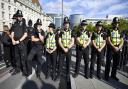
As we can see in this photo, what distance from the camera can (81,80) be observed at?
7.45 m

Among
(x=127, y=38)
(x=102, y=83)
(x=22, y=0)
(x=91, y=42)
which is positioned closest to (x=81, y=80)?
(x=102, y=83)

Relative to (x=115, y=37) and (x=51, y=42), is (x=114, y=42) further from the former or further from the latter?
(x=51, y=42)

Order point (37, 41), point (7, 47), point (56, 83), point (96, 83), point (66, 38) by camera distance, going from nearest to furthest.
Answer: point (96, 83) < point (56, 83) < point (66, 38) < point (37, 41) < point (7, 47)

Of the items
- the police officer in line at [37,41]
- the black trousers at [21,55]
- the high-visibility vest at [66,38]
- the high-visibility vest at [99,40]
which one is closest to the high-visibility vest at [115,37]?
the high-visibility vest at [99,40]

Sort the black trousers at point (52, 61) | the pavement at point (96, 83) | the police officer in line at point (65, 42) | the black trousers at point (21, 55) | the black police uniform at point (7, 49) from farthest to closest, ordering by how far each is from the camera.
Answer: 1. the black police uniform at point (7, 49)
2. the black trousers at point (21, 55)
3. the black trousers at point (52, 61)
4. the police officer in line at point (65, 42)
5. the pavement at point (96, 83)

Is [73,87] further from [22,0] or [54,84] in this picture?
[22,0]

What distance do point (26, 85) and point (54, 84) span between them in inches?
35.4

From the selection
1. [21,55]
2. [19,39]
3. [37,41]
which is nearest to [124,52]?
[37,41]

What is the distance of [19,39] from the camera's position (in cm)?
783

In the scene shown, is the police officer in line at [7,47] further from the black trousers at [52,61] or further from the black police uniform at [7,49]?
the black trousers at [52,61]

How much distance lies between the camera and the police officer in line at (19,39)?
7.74 m

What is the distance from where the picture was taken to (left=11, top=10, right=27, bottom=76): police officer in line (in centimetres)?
774

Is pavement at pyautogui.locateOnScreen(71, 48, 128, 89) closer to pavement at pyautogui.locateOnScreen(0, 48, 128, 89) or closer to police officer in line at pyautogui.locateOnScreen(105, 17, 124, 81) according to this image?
pavement at pyautogui.locateOnScreen(0, 48, 128, 89)

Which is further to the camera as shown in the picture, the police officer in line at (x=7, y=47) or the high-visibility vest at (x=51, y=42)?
the police officer in line at (x=7, y=47)
